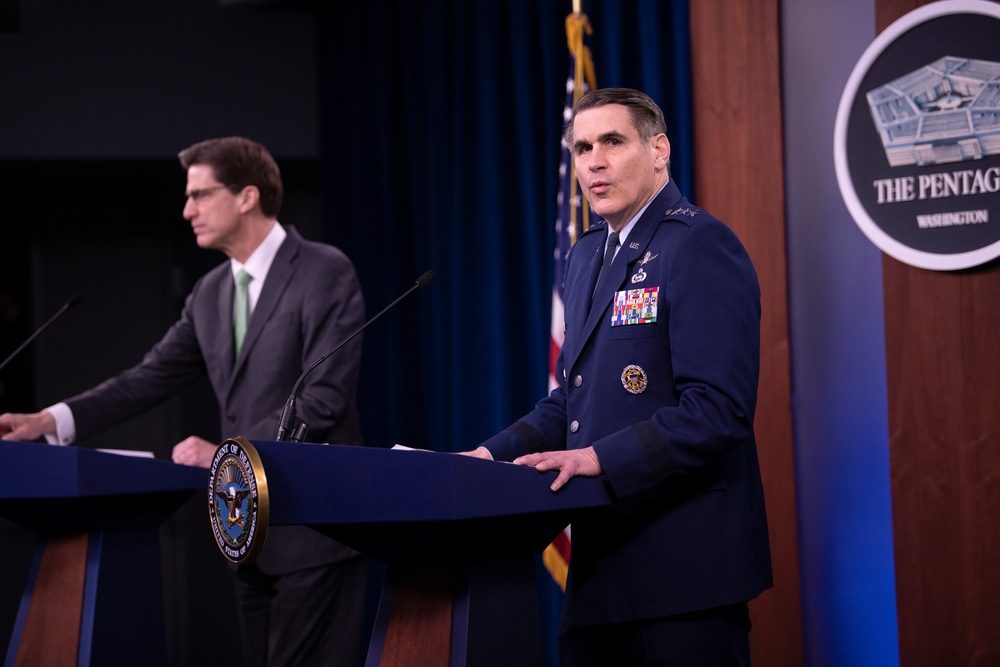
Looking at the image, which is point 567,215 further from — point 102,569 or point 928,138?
point 102,569

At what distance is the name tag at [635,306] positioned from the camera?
6.01ft

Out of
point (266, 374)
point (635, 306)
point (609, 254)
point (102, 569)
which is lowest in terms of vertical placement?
point (102, 569)

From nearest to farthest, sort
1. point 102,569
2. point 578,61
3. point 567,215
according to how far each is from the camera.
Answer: point 102,569 → point 578,61 → point 567,215

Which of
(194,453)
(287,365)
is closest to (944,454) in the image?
(287,365)

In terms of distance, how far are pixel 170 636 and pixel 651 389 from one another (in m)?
3.74

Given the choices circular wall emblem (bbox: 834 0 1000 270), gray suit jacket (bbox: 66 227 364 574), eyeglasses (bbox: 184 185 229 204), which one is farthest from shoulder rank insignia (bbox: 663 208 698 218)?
eyeglasses (bbox: 184 185 229 204)

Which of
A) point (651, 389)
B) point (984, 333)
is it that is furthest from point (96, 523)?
point (984, 333)

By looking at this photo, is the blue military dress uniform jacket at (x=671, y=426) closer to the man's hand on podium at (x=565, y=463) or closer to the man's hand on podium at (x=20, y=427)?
the man's hand on podium at (x=565, y=463)

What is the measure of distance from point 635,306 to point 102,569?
1438 millimetres

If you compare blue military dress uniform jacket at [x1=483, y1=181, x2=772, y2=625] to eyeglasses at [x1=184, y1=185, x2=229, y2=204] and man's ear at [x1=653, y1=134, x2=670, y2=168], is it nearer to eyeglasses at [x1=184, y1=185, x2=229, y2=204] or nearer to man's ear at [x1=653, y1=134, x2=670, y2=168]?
man's ear at [x1=653, y1=134, x2=670, y2=168]

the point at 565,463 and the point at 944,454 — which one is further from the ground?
the point at 565,463

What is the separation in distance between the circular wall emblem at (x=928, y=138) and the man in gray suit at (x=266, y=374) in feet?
4.54

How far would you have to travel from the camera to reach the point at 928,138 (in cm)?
270

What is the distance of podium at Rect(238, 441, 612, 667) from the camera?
1501mm
